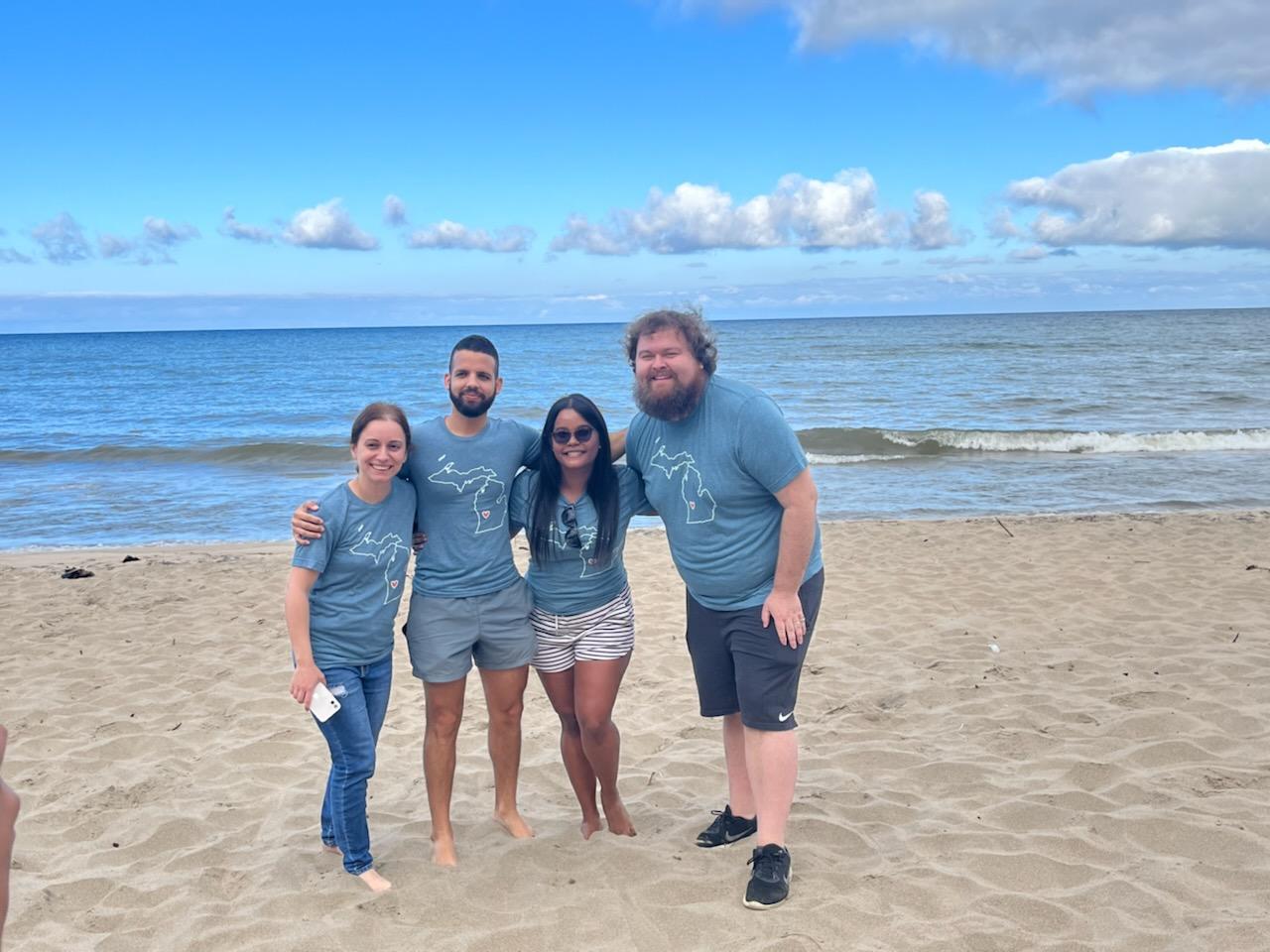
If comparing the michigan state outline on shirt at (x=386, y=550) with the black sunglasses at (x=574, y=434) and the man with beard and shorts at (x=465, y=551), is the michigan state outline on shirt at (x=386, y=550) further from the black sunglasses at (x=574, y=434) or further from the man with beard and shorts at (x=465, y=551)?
the black sunglasses at (x=574, y=434)

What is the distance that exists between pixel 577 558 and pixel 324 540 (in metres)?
0.92

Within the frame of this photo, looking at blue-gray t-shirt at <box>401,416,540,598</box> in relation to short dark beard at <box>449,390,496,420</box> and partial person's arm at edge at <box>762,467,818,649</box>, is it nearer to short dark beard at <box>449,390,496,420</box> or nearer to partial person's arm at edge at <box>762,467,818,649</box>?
short dark beard at <box>449,390,496,420</box>

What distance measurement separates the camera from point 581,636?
3697 millimetres

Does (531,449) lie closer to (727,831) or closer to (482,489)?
(482,489)

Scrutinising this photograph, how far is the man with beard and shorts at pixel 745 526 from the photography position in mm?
3271

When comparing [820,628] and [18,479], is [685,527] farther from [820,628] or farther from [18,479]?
[18,479]

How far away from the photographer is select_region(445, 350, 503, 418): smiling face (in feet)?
11.5

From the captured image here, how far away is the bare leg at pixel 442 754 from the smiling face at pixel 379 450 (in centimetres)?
→ 84

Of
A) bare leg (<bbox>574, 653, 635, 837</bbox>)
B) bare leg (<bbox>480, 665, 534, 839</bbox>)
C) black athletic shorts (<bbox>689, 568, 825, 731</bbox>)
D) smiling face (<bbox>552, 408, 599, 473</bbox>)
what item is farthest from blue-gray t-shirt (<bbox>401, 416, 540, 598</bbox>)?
black athletic shorts (<bbox>689, 568, 825, 731</bbox>)

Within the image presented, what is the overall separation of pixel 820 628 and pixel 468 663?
393 centimetres

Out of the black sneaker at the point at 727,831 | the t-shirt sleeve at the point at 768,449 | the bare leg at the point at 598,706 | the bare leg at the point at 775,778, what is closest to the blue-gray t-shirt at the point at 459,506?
the bare leg at the point at 598,706

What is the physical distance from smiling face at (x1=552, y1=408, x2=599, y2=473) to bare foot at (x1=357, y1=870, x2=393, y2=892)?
66.3 inches

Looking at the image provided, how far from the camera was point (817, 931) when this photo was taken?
125 inches

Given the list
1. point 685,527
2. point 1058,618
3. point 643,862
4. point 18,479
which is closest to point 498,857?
point 643,862
